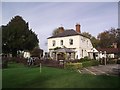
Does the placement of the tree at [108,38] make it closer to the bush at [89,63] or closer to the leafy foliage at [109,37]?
the leafy foliage at [109,37]

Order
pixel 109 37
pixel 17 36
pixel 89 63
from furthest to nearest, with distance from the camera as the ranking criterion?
1. pixel 109 37
2. pixel 17 36
3. pixel 89 63

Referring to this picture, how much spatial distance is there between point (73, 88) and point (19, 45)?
4142 centimetres

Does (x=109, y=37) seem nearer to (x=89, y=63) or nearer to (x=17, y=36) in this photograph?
(x=17, y=36)

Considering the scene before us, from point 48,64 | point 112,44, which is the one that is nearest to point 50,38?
point 48,64

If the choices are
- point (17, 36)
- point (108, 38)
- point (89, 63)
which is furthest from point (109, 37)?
point (89, 63)

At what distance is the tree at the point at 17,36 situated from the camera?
54.0 m

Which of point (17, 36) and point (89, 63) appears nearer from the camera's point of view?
point (89, 63)

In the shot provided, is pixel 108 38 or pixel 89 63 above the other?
pixel 108 38

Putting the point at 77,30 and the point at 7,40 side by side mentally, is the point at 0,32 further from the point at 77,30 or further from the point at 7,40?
the point at 77,30

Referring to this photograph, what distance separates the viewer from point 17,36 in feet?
180

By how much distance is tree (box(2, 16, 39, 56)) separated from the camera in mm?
54000

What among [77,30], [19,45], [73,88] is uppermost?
[77,30]

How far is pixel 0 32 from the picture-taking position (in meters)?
55.3

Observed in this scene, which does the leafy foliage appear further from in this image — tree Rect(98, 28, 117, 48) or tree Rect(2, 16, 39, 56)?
tree Rect(2, 16, 39, 56)
